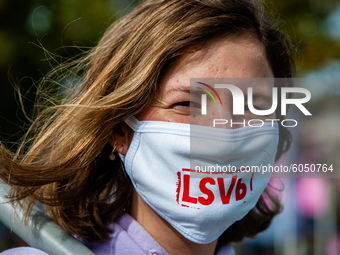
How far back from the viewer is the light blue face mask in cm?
177

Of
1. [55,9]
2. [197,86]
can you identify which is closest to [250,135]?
[197,86]

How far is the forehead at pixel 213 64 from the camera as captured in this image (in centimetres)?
179

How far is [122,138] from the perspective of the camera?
6.44ft

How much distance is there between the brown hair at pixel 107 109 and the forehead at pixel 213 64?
4 centimetres

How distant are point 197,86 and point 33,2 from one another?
396cm

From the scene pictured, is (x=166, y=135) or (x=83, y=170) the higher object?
(x=166, y=135)

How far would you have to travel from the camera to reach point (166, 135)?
1.81m

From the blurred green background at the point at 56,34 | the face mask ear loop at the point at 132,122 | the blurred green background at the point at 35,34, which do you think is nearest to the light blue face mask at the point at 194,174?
the face mask ear loop at the point at 132,122

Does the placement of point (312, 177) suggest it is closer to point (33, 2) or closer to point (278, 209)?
point (278, 209)

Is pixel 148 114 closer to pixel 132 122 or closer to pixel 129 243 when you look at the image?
pixel 132 122

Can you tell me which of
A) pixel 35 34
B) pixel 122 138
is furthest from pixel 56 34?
pixel 122 138

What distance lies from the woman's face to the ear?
0.11 metres

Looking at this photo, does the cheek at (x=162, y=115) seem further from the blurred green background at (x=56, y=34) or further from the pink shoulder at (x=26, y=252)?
the blurred green background at (x=56, y=34)

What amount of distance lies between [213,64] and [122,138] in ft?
2.13
